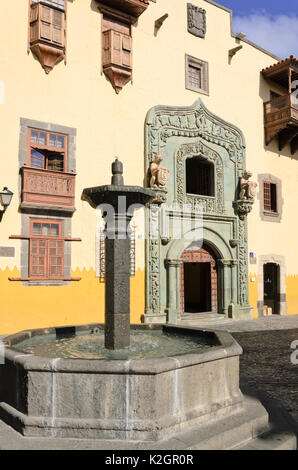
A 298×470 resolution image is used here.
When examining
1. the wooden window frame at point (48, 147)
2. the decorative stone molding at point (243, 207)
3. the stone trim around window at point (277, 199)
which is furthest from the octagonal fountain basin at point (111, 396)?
the stone trim around window at point (277, 199)

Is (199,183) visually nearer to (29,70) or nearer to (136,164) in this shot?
(136,164)

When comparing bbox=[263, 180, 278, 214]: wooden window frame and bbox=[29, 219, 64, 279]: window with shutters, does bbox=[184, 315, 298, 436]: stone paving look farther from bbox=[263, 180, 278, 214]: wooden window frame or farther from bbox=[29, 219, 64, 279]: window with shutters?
bbox=[29, 219, 64, 279]: window with shutters

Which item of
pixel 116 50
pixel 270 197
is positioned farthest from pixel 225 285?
pixel 116 50

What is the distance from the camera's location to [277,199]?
18141 millimetres

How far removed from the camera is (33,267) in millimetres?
11602

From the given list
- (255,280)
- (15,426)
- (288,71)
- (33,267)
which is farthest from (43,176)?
(288,71)

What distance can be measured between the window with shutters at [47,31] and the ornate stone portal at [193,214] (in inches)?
145

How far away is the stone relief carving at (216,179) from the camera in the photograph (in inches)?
581

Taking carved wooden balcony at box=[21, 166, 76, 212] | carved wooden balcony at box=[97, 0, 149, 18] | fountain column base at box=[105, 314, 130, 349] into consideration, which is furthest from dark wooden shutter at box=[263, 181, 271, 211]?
fountain column base at box=[105, 314, 130, 349]

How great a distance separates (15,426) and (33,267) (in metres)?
7.64

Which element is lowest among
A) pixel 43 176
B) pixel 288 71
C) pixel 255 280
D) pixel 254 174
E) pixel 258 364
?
pixel 258 364

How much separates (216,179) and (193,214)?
6.35 ft

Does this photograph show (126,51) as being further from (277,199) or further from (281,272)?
(281,272)

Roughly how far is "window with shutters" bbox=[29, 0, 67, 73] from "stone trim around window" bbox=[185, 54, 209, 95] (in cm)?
507
